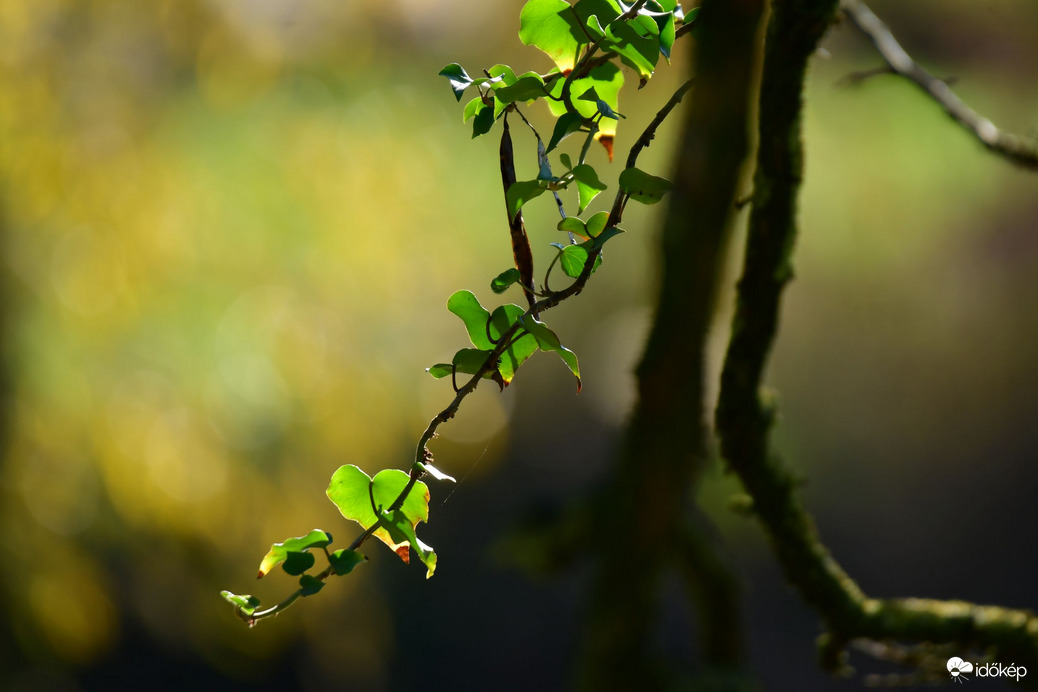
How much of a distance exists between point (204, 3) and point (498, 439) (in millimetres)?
1327

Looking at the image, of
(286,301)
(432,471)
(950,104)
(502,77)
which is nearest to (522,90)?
(502,77)

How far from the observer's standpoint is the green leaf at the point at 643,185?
Result: 259mm

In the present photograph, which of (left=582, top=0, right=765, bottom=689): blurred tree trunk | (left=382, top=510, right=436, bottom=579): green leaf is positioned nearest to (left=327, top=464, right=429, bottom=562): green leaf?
(left=382, top=510, right=436, bottom=579): green leaf

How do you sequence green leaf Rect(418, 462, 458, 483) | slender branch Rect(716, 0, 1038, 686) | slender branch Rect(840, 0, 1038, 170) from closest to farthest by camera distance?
green leaf Rect(418, 462, 458, 483) < slender branch Rect(716, 0, 1038, 686) < slender branch Rect(840, 0, 1038, 170)

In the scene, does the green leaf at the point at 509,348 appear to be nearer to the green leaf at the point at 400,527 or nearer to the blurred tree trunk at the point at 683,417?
the green leaf at the point at 400,527

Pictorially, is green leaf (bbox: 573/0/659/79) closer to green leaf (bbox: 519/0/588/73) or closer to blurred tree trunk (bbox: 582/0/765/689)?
green leaf (bbox: 519/0/588/73)

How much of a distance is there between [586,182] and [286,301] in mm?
1550

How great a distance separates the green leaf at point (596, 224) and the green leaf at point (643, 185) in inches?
0.5

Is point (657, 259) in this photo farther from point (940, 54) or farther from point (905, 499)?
point (905, 499)

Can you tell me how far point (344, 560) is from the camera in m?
0.26

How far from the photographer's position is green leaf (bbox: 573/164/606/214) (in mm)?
252

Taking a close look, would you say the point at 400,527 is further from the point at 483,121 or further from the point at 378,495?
the point at 483,121

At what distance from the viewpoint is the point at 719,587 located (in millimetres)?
917

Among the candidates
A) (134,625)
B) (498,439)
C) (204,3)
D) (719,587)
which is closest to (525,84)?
(719,587)
